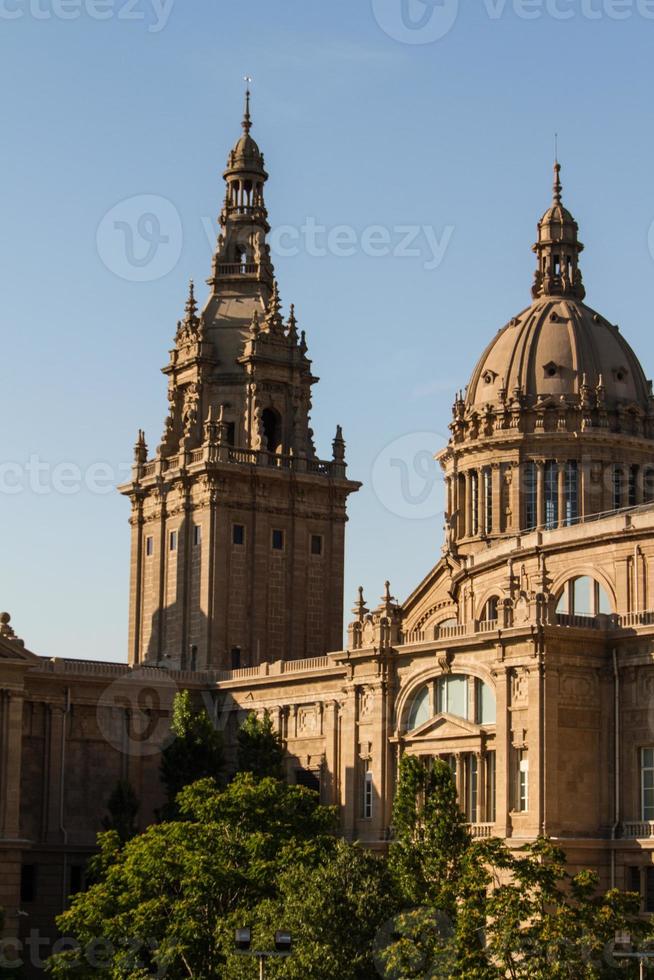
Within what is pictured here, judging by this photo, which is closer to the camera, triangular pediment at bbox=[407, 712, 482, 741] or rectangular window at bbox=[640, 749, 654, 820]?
rectangular window at bbox=[640, 749, 654, 820]

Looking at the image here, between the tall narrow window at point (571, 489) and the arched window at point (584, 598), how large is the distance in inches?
1104

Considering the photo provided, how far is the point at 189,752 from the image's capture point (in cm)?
11744

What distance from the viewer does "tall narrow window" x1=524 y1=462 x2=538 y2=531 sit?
141125 mm

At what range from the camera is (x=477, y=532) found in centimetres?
14362

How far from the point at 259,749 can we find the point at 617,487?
3625cm

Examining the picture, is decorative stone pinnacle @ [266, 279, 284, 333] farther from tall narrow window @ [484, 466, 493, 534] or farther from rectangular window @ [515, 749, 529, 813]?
rectangular window @ [515, 749, 529, 813]

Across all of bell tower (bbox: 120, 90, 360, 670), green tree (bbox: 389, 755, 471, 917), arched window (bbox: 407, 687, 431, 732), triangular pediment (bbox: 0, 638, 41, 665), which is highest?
bell tower (bbox: 120, 90, 360, 670)

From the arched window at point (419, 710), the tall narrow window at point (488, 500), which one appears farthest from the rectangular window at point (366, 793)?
the tall narrow window at point (488, 500)

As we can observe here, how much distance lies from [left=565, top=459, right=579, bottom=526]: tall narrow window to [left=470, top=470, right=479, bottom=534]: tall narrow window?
670 centimetres

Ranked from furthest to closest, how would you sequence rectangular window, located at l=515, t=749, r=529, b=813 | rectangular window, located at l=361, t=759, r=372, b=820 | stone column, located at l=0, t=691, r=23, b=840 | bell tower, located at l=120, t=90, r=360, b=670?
bell tower, located at l=120, t=90, r=360, b=670 < stone column, located at l=0, t=691, r=23, b=840 < rectangular window, located at l=361, t=759, r=372, b=820 < rectangular window, located at l=515, t=749, r=529, b=813

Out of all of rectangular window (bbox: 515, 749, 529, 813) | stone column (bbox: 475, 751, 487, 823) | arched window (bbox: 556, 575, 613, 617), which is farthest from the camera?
arched window (bbox: 556, 575, 613, 617)

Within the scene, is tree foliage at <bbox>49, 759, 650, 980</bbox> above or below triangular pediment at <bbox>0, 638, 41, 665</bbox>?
below

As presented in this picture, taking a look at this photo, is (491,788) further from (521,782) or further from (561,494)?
(561,494)

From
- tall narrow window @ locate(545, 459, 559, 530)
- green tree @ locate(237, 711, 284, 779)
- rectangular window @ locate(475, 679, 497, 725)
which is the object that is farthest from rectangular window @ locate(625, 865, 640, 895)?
tall narrow window @ locate(545, 459, 559, 530)
